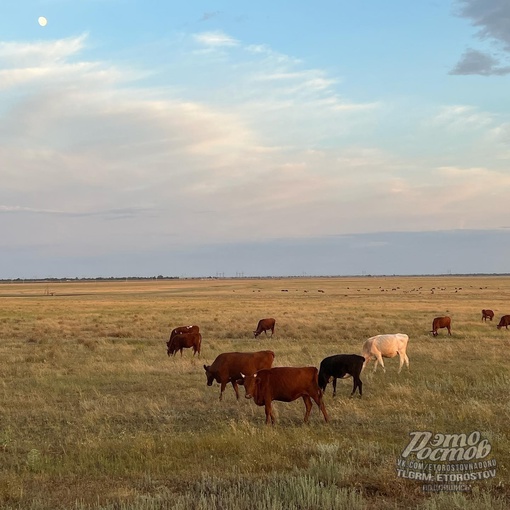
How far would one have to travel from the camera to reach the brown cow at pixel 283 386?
32.8 feet

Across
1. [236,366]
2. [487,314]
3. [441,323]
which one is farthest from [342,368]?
[487,314]

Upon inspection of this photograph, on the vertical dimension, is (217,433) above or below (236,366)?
below

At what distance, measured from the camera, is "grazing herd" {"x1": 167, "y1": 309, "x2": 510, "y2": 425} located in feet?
32.9

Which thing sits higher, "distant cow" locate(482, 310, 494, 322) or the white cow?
the white cow

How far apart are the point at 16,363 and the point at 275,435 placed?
12.7 metres

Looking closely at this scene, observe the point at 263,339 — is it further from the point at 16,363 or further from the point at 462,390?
the point at 462,390

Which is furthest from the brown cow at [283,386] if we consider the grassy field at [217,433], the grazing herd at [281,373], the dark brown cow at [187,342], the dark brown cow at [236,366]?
the dark brown cow at [187,342]

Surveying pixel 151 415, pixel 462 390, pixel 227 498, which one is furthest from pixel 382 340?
pixel 227 498

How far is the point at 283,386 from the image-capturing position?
10.0 m

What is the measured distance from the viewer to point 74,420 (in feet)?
35.3

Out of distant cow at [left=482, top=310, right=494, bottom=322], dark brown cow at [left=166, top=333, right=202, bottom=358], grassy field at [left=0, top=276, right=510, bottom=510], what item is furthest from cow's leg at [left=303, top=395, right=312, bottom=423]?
distant cow at [left=482, top=310, right=494, bottom=322]

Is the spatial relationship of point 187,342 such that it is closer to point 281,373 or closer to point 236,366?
point 236,366

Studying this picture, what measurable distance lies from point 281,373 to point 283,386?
24 cm

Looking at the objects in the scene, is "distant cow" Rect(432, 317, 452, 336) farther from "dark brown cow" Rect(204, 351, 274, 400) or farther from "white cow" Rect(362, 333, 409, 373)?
"dark brown cow" Rect(204, 351, 274, 400)
